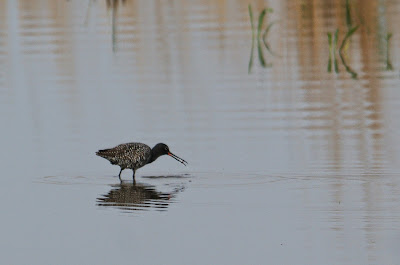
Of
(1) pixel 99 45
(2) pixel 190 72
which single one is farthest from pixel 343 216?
(1) pixel 99 45

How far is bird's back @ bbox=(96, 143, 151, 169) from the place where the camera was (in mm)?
10594

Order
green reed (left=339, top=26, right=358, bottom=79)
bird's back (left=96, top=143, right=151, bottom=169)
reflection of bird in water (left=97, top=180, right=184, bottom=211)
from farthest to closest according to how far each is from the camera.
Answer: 1. green reed (left=339, top=26, right=358, bottom=79)
2. bird's back (left=96, top=143, right=151, bottom=169)
3. reflection of bird in water (left=97, top=180, right=184, bottom=211)

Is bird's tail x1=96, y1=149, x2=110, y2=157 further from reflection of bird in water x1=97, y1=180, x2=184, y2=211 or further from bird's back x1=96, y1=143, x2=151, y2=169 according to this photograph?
reflection of bird in water x1=97, y1=180, x2=184, y2=211

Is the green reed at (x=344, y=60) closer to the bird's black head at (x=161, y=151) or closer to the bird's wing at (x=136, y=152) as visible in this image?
the bird's black head at (x=161, y=151)

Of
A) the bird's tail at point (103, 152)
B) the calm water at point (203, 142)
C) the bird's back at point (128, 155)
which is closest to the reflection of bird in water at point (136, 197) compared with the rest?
the calm water at point (203, 142)

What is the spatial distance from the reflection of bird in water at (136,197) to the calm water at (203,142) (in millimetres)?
17

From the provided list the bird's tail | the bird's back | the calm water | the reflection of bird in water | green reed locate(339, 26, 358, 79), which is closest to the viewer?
the calm water

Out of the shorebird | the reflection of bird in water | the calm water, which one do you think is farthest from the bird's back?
the reflection of bird in water

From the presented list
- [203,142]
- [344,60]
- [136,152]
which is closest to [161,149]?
[136,152]

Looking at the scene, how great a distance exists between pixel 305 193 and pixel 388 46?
24.7 ft

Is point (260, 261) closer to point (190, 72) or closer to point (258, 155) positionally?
point (258, 155)

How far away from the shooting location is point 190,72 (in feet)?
52.2

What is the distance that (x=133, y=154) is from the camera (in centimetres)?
1066

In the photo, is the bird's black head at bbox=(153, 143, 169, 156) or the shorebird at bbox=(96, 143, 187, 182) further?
the bird's black head at bbox=(153, 143, 169, 156)
